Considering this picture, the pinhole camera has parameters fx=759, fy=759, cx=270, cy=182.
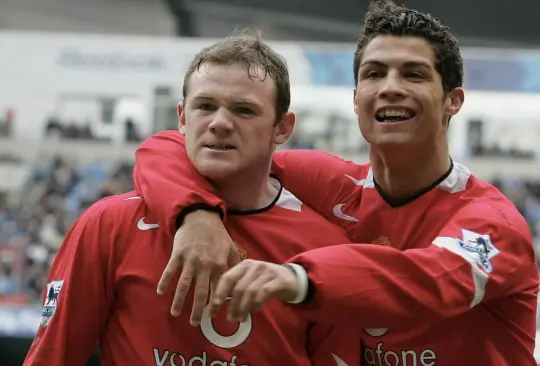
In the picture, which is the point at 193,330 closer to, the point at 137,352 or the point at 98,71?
the point at 137,352

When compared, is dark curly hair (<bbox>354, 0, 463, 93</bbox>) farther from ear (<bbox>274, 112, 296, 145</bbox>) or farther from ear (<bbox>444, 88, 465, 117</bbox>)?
ear (<bbox>274, 112, 296, 145</bbox>)

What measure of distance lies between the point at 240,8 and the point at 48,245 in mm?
2753

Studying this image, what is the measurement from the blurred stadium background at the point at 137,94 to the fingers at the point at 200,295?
5669 mm

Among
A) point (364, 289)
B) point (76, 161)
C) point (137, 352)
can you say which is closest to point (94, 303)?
point (137, 352)

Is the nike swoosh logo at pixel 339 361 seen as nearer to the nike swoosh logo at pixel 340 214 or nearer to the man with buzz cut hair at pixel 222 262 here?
the man with buzz cut hair at pixel 222 262

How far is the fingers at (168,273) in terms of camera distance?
1.10m

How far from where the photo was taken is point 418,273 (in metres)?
1.08

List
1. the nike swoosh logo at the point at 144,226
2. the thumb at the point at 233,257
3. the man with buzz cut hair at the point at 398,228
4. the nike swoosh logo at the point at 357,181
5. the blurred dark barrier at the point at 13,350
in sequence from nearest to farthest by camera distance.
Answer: the man with buzz cut hair at the point at 398,228, the thumb at the point at 233,257, the nike swoosh logo at the point at 144,226, the nike swoosh logo at the point at 357,181, the blurred dark barrier at the point at 13,350

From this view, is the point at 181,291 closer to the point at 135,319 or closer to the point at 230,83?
the point at 135,319

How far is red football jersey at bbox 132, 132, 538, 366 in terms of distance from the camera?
105 cm

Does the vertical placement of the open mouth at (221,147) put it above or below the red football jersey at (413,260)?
above

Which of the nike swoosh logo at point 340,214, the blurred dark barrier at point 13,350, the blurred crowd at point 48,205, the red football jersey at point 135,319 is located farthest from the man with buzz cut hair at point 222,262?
the blurred crowd at point 48,205

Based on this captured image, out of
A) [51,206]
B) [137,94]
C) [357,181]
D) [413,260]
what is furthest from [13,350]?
[413,260]

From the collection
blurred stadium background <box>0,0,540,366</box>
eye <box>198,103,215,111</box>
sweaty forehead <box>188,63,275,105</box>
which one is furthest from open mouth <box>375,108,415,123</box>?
blurred stadium background <box>0,0,540,366</box>
